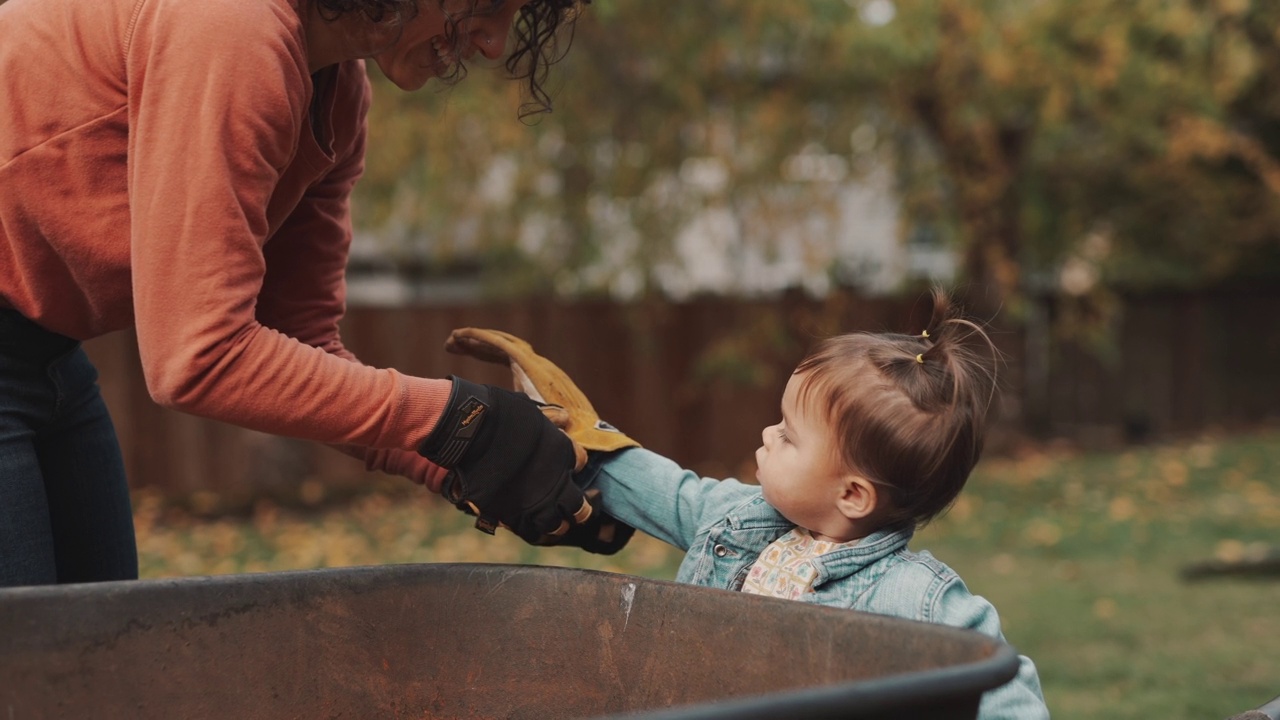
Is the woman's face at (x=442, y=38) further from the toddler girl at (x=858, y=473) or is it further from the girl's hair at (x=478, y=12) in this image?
Result: the toddler girl at (x=858, y=473)

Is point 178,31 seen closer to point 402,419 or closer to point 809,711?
point 402,419

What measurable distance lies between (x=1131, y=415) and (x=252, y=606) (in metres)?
13.1

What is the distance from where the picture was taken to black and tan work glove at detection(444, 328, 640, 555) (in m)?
1.98

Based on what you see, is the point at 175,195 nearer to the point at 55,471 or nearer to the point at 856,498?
the point at 55,471

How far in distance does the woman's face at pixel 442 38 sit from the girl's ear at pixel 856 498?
734 mm

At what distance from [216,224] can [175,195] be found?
0.05 metres

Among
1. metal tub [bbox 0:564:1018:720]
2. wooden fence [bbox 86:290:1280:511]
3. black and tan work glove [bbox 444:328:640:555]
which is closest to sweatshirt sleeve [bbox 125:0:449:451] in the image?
metal tub [bbox 0:564:1018:720]

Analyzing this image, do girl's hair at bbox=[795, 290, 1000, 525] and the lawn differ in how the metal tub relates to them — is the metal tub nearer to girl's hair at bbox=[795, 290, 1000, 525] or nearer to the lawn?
girl's hair at bbox=[795, 290, 1000, 525]

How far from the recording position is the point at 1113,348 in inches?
531

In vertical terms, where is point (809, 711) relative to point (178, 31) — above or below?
below

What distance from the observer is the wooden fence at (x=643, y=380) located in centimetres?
919

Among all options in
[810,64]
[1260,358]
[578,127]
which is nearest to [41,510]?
[578,127]

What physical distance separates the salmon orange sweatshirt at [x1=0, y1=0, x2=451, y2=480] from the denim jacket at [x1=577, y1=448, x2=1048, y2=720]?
1.47ft

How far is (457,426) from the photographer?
1666 mm
